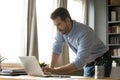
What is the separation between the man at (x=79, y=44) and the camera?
9.18 ft

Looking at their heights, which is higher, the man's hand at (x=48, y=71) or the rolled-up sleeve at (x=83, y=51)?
the rolled-up sleeve at (x=83, y=51)

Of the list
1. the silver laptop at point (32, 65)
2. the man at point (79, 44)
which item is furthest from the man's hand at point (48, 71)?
the silver laptop at point (32, 65)

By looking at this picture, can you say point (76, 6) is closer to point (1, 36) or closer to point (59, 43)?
point (1, 36)

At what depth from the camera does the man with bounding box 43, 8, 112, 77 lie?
9.18ft

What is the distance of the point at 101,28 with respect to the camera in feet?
24.7

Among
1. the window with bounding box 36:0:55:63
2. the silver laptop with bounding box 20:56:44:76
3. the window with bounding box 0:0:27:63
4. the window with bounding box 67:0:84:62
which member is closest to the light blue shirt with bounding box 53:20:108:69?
the silver laptop with bounding box 20:56:44:76

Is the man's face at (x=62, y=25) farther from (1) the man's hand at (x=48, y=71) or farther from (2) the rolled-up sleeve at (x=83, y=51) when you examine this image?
(1) the man's hand at (x=48, y=71)

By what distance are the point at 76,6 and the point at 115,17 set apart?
1041mm

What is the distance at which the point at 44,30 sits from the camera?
5.80 metres

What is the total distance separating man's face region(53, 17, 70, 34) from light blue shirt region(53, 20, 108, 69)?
0.07 m

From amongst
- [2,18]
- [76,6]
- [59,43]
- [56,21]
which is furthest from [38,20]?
[56,21]

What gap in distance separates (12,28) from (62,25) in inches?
88.8

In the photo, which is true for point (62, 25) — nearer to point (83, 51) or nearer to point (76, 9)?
point (83, 51)

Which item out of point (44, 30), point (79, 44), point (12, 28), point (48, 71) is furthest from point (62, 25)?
point (44, 30)
